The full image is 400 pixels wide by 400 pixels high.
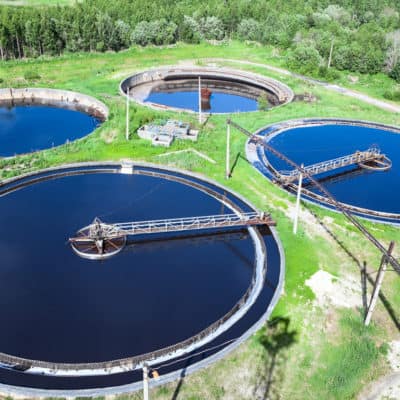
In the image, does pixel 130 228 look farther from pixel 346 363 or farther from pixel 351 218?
pixel 346 363

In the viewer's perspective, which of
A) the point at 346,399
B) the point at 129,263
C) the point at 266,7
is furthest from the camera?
the point at 266,7

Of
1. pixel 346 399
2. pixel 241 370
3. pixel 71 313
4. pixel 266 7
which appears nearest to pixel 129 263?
pixel 71 313

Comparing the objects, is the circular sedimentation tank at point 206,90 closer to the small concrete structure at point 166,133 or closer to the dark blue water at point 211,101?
the dark blue water at point 211,101

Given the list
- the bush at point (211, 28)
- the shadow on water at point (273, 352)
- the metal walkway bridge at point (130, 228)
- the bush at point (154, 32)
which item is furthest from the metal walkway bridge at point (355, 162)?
the bush at point (211, 28)

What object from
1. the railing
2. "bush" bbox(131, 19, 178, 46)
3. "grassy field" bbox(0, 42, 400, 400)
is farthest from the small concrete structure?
"bush" bbox(131, 19, 178, 46)

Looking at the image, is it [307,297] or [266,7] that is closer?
[307,297]

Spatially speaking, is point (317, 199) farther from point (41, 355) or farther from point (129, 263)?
point (41, 355)
